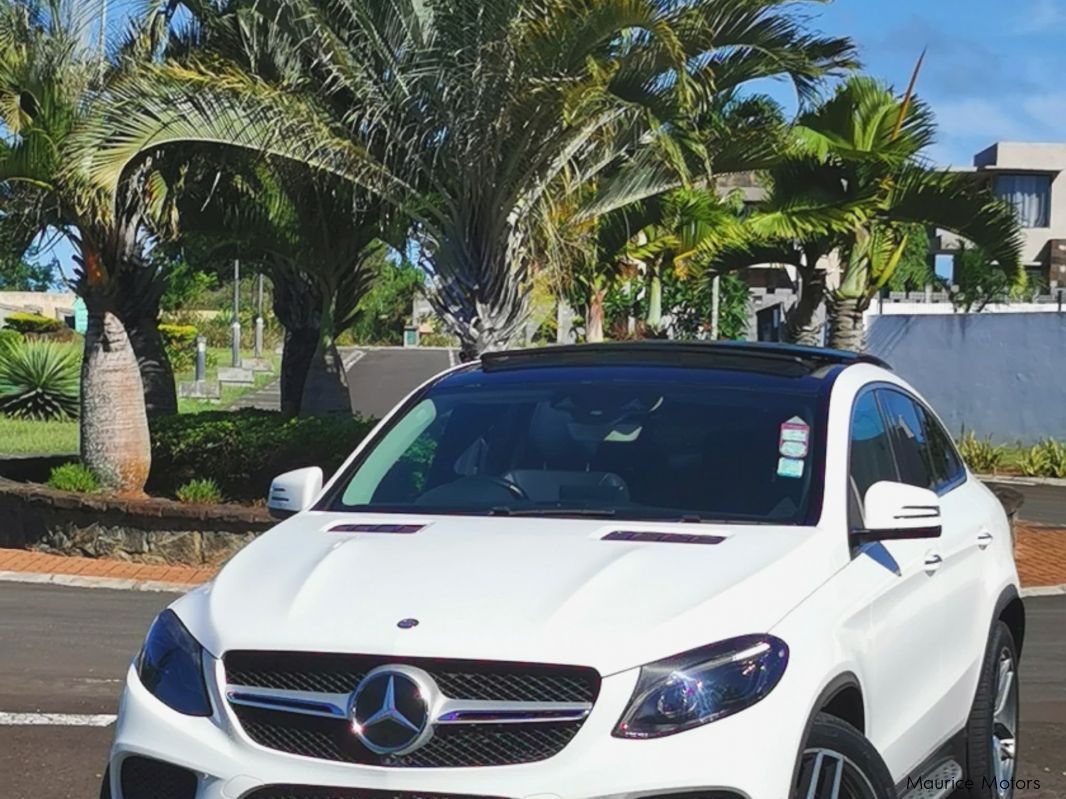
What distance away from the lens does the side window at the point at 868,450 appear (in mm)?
4445

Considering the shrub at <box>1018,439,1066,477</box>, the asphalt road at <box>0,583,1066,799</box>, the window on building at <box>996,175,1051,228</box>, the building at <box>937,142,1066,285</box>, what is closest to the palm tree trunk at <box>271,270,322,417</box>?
the asphalt road at <box>0,583,1066,799</box>

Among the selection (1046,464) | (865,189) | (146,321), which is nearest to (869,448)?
(146,321)

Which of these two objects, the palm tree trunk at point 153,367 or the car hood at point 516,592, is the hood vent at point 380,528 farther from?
the palm tree trunk at point 153,367

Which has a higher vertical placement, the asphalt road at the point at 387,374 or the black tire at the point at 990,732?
the black tire at the point at 990,732

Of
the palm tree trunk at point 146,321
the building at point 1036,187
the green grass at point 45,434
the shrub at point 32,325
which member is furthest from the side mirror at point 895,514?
the building at point 1036,187

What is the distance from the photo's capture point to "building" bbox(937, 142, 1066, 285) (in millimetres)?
47250

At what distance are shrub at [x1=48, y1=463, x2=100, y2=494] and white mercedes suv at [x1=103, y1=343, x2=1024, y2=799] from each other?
303 inches

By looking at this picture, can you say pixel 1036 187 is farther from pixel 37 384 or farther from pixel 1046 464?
pixel 37 384

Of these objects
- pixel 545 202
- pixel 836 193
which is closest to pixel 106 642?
pixel 545 202

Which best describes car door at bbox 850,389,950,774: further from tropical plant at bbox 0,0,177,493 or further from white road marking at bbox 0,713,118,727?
tropical plant at bbox 0,0,177,493

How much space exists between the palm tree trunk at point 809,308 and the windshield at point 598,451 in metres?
12.5

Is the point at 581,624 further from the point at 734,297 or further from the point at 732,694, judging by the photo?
the point at 734,297

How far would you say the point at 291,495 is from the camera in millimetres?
4719

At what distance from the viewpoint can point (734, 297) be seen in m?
41.5
